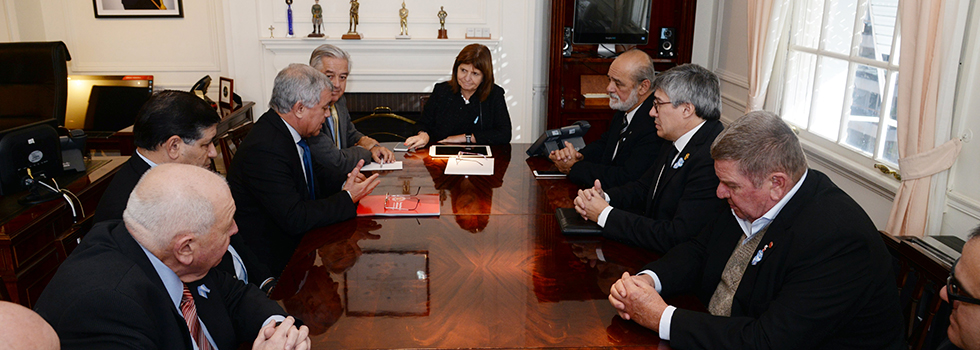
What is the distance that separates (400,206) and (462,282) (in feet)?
2.47

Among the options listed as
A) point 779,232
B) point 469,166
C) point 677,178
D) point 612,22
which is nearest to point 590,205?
point 677,178

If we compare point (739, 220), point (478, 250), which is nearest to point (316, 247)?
point (478, 250)

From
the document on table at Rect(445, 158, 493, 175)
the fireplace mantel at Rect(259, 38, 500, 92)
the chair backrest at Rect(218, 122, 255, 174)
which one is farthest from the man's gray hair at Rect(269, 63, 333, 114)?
the fireplace mantel at Rect(259, 38, 500, 92)

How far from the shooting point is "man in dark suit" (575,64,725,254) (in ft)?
7.11

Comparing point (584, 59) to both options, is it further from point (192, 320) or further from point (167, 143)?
point (192, 320)

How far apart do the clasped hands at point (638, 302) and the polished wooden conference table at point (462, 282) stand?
29mm

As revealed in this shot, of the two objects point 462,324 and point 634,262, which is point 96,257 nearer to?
point 462,324

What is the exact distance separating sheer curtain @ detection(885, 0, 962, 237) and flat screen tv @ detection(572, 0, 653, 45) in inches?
106

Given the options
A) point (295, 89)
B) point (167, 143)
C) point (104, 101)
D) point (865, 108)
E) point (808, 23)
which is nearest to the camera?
point (167, 143)

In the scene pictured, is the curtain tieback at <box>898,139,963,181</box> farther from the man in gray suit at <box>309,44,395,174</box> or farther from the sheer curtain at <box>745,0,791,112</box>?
the man in gray suit at <box>309,44,395,174</box>

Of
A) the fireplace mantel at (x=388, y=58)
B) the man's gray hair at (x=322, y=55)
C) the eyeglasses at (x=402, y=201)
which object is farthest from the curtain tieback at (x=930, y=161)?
the fireplace mantel at (x=388, y=58)

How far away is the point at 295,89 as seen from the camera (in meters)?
2.51

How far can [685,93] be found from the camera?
2.36 metres

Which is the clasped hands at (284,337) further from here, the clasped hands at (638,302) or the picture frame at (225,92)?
the picture frame at (225,92)
